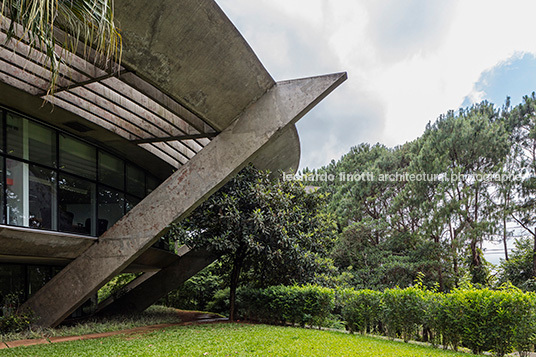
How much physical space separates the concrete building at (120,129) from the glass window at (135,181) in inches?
56.3

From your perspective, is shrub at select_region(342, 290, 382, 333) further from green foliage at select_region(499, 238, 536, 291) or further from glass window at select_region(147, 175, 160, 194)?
green foliage at select_region(499, 238, 536, 291)

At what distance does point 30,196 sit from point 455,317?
34.9 ft

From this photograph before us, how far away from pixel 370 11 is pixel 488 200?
37.6 feet

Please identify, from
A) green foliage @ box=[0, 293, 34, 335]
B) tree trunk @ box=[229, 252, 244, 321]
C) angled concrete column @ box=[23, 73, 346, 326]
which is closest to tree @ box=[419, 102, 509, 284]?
tree trunk @ box=[229, 252, 244, 321]

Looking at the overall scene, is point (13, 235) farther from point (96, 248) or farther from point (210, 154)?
point (210, 154)

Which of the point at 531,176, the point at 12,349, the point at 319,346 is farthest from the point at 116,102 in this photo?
the point at 531,176

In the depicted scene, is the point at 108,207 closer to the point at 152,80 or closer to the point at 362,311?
the point at 152,80

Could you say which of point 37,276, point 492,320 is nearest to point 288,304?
point 492,320

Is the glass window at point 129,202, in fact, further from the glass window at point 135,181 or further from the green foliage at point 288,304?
the green foliage at point 288,304

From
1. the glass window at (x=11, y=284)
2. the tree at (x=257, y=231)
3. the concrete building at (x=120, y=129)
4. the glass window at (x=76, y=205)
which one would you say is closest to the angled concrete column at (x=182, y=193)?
the concrete building at (x=120, y=129)

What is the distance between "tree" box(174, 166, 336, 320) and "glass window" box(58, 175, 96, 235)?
2729 millimetres

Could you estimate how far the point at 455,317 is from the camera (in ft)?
28.0

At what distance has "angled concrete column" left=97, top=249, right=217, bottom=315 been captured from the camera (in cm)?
1742

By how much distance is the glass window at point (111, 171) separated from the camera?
13159mm
